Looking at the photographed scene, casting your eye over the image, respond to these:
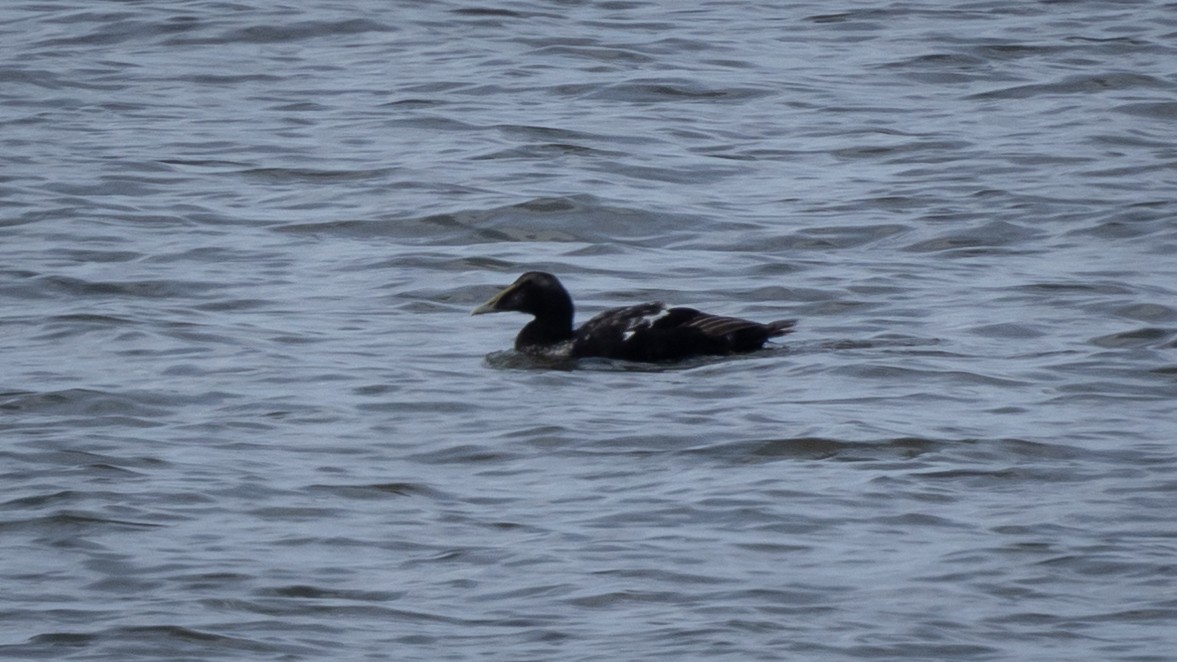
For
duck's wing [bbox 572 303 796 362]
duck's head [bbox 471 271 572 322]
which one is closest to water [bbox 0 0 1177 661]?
duck's wing [bbox 572 303 796 362]

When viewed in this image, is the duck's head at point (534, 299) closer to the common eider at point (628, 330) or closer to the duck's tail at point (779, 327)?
the common eider at point (628, 330)

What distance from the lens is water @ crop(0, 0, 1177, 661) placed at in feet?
25.9

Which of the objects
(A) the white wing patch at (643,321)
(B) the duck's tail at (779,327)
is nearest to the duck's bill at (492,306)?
(A) the white wing patch at (643,321)

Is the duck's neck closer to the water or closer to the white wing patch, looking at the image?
the water

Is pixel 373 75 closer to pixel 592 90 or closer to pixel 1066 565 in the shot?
pixel 592 90

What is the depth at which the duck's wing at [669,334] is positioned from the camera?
38.4 feet

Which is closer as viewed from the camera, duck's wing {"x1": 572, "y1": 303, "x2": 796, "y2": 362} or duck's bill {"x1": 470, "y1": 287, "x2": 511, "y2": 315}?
duck's wing {"x1": 572, "y1": 303, "x2": 796, "y2": 362}

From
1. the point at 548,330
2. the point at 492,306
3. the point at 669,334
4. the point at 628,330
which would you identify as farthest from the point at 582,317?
the point at 669,334

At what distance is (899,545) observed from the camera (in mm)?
8461

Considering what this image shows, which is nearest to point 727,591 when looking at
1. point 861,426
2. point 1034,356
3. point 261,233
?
point 861,426

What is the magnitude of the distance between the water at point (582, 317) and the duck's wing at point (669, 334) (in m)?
0.16

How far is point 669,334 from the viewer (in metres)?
11.7

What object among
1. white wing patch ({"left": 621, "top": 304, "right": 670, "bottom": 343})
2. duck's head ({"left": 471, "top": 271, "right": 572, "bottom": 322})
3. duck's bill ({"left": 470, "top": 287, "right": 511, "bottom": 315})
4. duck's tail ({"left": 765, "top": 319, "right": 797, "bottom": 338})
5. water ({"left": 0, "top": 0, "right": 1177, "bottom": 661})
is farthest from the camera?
duck's bill ({"left": 470, "top": 287, "right": 511, "bottom": 315})

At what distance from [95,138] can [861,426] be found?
9.06 meters
